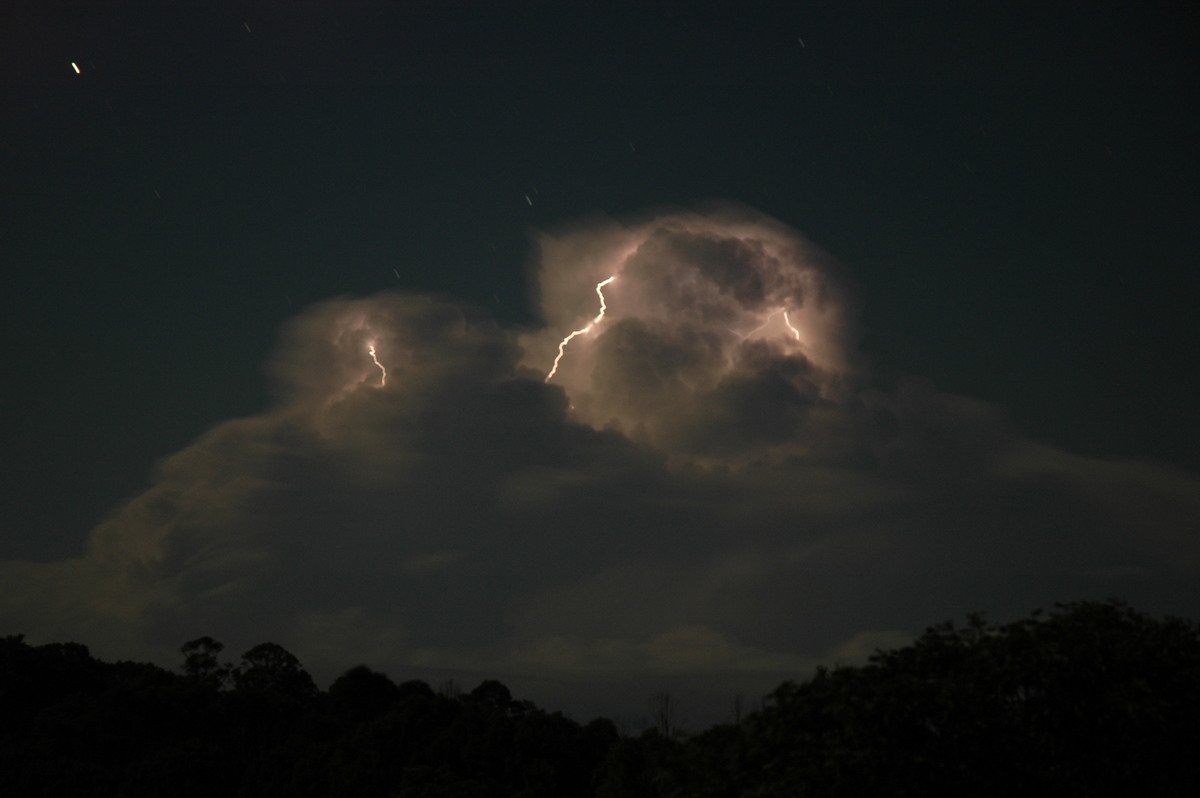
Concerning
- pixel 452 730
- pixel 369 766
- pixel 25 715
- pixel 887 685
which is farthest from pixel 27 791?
pixel 887 685

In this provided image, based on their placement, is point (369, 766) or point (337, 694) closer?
point (369, 766)

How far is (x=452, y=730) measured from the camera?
2859 inches

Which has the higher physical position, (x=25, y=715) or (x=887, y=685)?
(x=25, y=715)

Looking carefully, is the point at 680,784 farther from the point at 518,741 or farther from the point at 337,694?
the point at 337,694

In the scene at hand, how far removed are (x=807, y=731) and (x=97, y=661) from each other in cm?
11557

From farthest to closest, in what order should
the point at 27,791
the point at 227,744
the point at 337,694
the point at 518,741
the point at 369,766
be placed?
the point at 337,694, the point at 227,744, the point at 518,741, the point at 369,766, the point at 27,791

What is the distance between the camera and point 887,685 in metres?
22.2

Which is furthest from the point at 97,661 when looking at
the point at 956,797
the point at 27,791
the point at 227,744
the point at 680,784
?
the point at 956,797

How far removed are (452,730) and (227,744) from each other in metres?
21.9

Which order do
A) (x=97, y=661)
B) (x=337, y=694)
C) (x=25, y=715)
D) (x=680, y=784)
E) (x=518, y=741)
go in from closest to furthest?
(x=680, y=784) < (x=518, y=741) < (x=25, y=715) < (x=337, y=694) < (x=97, y=661)

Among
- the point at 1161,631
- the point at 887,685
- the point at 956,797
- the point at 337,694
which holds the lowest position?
the point at 956,797

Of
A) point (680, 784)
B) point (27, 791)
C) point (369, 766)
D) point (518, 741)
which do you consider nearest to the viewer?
point (680, 784)

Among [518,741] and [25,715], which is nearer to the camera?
[518,741]

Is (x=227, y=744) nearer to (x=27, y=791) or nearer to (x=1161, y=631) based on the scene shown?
(x=27, y=791)
